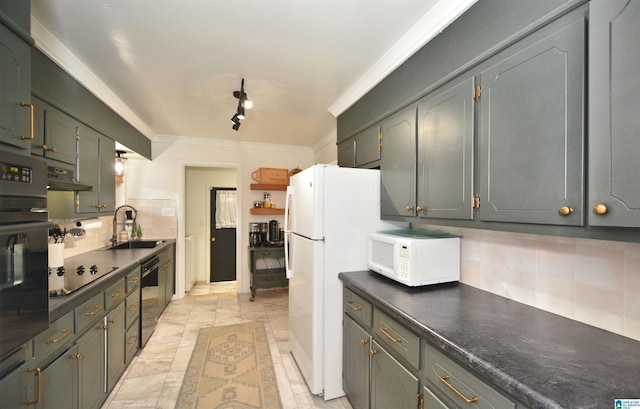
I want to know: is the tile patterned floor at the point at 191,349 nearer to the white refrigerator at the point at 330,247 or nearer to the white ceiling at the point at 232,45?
the white refrigerator at the point at 330,247

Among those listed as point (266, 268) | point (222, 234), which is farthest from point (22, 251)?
point (222, 234)

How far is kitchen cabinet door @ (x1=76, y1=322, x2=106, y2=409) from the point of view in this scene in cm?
170

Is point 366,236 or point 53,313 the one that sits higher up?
point 366,236

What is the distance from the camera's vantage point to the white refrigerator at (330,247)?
6.87ft

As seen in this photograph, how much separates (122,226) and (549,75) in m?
4.78

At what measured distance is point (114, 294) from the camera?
216 cm

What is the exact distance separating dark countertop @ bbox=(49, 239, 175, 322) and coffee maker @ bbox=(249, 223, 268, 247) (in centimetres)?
124

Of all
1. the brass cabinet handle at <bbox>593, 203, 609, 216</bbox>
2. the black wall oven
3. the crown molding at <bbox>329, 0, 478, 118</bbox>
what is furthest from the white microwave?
the black wall oven

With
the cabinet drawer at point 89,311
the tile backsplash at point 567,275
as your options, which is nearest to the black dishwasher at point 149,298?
the cabinet drawer at point 89,311

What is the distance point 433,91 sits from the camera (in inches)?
65.4

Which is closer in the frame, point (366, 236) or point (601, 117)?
point (601, 117)

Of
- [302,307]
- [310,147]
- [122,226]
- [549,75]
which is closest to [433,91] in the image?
[549,75]

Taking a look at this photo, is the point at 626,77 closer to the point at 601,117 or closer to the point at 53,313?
the point at 601,117

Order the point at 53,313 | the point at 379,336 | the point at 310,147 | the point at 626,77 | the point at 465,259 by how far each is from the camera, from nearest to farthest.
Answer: the point at 626,77 → the point at 53,313 → the point at 379,336 → the point at 465,259 → the point at 310,147
